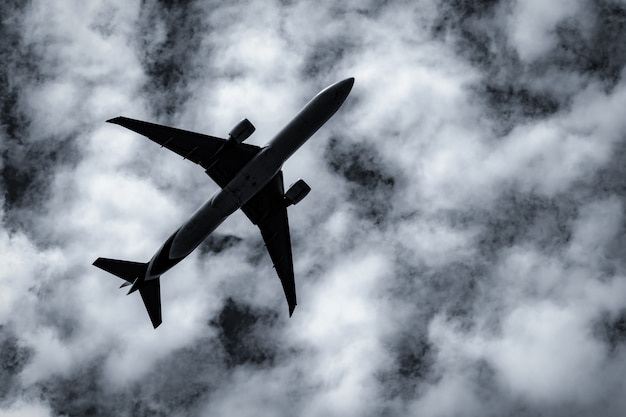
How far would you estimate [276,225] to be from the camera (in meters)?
61.2

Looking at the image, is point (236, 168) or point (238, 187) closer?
point (238, 187)

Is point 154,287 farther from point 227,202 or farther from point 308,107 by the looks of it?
point 308,107

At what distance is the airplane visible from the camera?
51781 mm

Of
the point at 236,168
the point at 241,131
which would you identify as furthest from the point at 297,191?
the point at 241,131

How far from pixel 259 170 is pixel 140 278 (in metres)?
18.9

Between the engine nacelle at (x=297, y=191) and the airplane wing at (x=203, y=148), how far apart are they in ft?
20.0

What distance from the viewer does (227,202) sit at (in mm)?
53250

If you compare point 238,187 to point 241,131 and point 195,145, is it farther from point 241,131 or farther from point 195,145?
point 195,145

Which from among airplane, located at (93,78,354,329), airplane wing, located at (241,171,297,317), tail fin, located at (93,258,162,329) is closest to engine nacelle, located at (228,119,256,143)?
airplane, located at (93,78,354,329)

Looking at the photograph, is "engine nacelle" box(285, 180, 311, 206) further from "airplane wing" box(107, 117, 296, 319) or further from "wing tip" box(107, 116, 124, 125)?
"wing tip" box(107, 116, 124, 125)

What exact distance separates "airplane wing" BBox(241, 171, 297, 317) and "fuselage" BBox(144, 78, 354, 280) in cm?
607

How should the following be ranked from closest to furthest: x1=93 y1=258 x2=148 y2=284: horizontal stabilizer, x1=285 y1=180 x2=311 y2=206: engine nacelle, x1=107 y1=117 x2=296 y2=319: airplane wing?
x1=107 y1=117 x2=296 y2=319: airplane wing < x1=285 y1=180 x2=311 y2=206: engine nacelle < x1=93 y1=258 x2=148 y2=284: horizontal stabilizer

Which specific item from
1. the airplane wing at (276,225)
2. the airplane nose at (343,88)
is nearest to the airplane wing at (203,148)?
the airplane wing at (276,225)

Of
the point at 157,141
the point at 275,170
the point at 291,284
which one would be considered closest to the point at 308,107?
the point at 275,170
